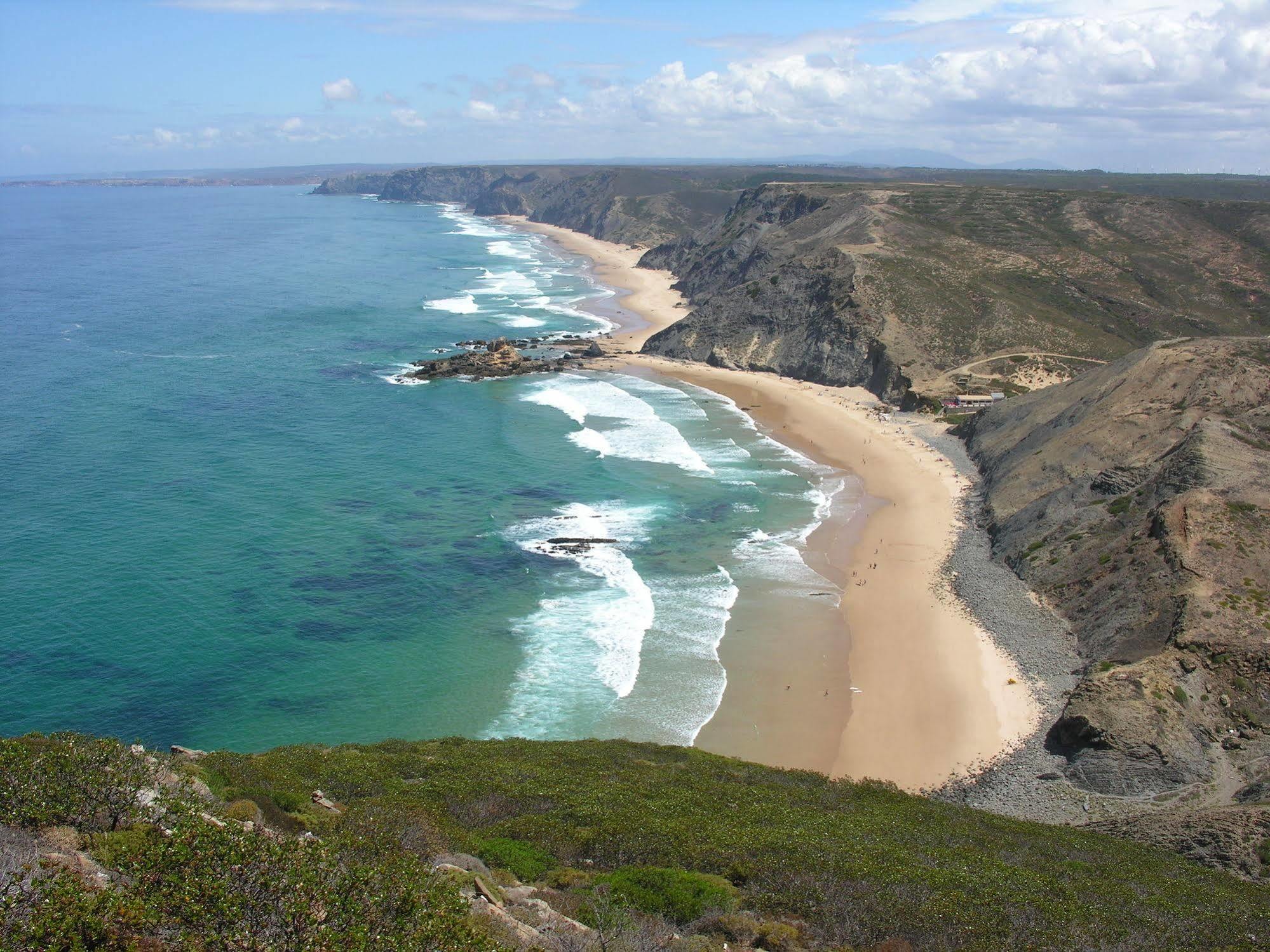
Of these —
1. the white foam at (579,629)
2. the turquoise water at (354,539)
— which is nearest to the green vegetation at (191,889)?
the turquoise water at (354,539)

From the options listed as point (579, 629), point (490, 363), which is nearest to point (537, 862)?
point (579, 629)

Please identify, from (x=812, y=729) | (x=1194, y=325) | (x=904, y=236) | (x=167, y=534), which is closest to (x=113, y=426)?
(x=167, y=534)

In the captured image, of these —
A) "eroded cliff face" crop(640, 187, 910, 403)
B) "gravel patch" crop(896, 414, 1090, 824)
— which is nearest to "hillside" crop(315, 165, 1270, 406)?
"eroded cliff face" crop(640, 187, 910, 403)

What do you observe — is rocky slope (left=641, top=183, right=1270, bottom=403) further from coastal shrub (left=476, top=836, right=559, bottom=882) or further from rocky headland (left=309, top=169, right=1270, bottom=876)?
coastal shrub (left=476, top=836, right=559, bottom=882)

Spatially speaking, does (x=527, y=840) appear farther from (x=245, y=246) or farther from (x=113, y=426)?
(x=245, y=246)

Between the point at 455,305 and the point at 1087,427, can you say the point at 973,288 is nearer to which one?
the point at 1087,427

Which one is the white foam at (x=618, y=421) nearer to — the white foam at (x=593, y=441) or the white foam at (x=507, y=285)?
the white foam at (x=593, y=441)

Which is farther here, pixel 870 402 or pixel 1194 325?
pixel 1194 325
